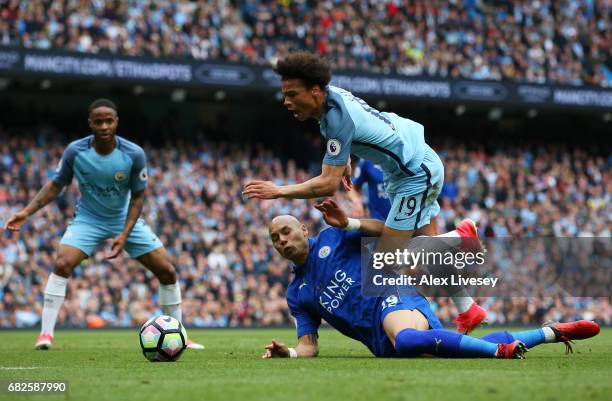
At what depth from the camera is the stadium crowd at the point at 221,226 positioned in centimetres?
2052

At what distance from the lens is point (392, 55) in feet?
93.9

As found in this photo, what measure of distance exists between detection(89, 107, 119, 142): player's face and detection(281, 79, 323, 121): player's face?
3037 mm

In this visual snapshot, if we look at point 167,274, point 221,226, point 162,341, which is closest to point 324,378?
point 162,341

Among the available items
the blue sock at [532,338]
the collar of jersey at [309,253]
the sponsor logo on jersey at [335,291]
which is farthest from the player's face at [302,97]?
the blue sock at [532,338]

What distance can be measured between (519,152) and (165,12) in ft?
40.6

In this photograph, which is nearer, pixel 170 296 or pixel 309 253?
pixel 309 253

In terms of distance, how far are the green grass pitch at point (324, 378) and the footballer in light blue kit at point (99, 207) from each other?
2.07 meters

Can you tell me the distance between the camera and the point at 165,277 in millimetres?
10906

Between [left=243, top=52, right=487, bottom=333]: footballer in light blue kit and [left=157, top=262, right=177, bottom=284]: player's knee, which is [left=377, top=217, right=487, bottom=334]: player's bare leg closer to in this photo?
[left=243, top=52, right=487, bottom=333]: footballer in light blue kit

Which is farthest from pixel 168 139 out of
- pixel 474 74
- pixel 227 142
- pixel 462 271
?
pixel 462 271

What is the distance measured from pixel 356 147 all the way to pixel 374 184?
14.7ft

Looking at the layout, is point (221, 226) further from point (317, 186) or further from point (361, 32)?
point (317, 186)

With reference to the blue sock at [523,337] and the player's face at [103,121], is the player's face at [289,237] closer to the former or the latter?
the blue sock at [523,337]

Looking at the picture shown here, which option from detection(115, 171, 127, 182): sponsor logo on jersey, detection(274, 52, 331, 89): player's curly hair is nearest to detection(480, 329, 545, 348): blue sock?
detection(274, 52, 331, 89): player's curly hair
